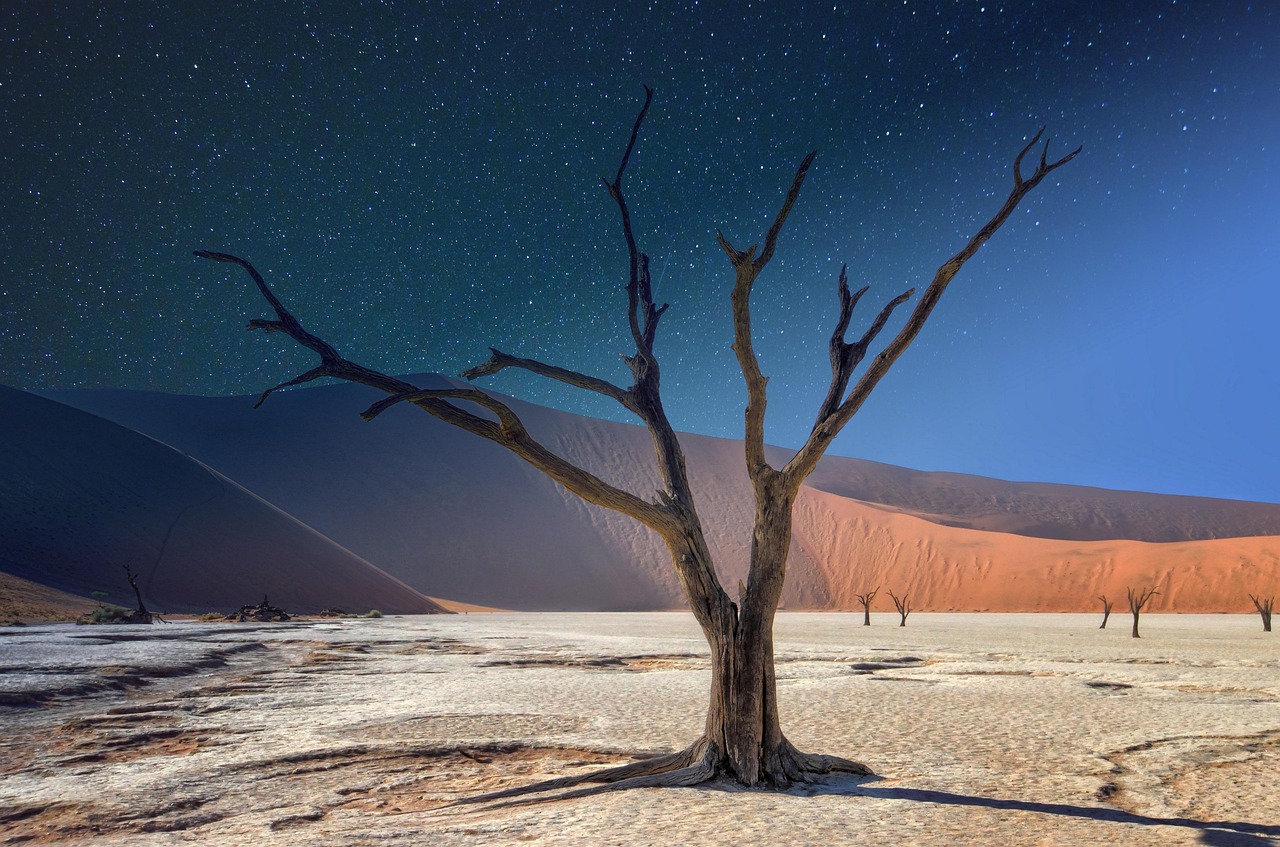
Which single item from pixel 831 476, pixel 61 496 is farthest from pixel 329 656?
pixel 831 476

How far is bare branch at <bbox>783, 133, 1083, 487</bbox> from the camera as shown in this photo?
559 cm

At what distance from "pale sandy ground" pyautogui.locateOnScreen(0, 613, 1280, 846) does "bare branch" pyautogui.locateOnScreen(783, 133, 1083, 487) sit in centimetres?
210

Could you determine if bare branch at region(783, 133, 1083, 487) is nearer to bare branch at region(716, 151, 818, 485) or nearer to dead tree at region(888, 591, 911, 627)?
bare branch at region(716, 151, 818, 485)

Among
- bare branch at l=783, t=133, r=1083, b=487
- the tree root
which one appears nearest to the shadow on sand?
the tree root

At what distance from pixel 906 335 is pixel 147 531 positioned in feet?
151

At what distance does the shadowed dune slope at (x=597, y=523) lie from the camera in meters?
56.1

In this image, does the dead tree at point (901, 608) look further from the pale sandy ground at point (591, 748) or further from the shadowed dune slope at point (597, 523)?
the pale sandy ground at point (591, 748)

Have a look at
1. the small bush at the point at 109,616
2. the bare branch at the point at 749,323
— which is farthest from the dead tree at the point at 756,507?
the small bush at the point at 109,616

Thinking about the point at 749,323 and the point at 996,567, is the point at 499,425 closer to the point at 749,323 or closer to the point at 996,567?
the point at 749,323

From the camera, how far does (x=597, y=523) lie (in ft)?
258

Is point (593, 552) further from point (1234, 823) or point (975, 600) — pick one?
point (1234, 823)

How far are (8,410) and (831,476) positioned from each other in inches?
3542

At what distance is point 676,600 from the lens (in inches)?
2721

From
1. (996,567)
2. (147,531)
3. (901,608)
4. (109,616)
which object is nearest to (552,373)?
(109,616)
